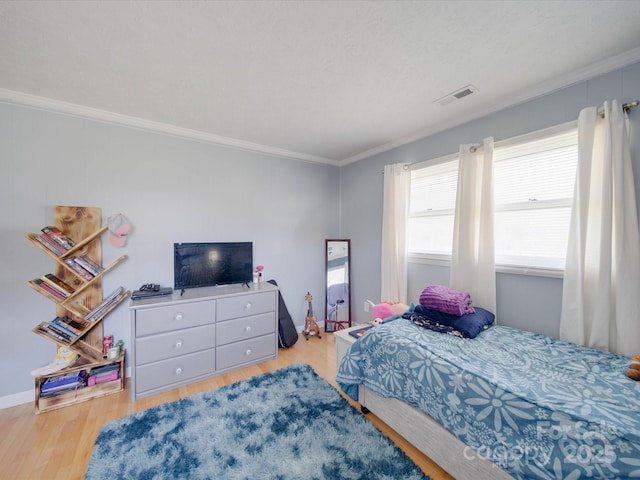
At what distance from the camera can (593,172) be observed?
5.65 ft

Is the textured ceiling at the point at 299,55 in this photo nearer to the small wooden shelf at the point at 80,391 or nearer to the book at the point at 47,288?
the book at the point at 47,288

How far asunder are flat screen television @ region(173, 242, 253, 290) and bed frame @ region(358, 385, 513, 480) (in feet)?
5.99

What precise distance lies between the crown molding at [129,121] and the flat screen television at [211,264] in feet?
3.79

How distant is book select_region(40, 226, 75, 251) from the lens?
203 centimetres

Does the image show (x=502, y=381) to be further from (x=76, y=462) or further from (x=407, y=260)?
(x=76, y=462)

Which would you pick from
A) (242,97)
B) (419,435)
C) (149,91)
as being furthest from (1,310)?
(419,435)

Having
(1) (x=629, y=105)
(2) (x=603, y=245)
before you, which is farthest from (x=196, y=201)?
(1) (x=629, y=105)

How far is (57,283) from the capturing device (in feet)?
6.85

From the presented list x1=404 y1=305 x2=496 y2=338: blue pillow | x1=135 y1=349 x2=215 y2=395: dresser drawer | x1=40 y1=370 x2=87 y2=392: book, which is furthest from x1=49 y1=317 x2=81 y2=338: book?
x1=404 y1=305 x2=496 y2=338: blue pillow

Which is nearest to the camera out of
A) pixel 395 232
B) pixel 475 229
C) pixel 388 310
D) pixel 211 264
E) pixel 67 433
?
pixel 67 433

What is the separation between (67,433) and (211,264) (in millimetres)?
1569

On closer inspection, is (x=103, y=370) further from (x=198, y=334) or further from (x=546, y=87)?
(x=546, y=87)

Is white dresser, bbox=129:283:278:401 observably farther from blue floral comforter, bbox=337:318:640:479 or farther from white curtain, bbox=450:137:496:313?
white curtain, bbox=450:137:496:313

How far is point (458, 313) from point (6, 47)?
3385 mm
